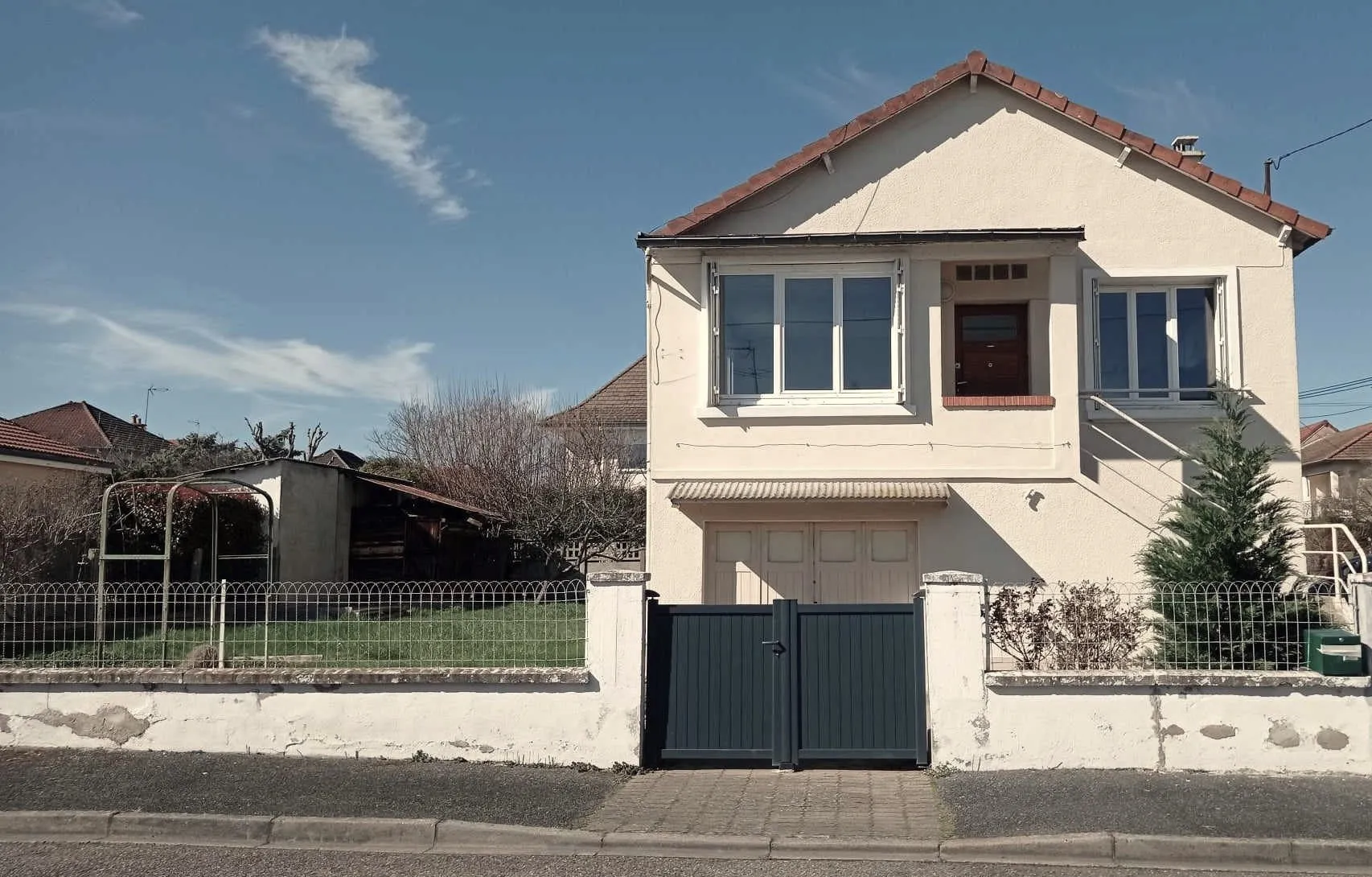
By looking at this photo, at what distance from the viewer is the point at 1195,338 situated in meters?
13.5

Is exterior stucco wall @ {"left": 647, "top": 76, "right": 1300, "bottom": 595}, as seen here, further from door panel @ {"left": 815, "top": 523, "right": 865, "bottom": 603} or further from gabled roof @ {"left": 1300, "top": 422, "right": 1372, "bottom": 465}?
gabled roof @ {"left": 1300, "top": 422, "right": 1372, "bottom": 465}

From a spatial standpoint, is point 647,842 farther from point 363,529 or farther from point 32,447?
point 363,529

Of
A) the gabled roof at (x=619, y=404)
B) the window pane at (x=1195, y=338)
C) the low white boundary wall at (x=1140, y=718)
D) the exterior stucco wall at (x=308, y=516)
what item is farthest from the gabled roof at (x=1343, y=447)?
the low white boundary wall at (x=1140, y=718)

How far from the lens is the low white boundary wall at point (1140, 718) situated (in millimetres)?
9180

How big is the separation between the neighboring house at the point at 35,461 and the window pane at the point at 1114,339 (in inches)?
599

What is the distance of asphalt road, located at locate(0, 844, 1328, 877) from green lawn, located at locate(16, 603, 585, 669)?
225cm

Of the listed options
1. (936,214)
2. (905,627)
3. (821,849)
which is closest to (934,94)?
(936,214)

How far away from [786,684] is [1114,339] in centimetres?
646

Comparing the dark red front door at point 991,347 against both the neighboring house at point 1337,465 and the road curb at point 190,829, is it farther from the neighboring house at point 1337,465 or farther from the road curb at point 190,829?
the neighboring house at point 1337,465

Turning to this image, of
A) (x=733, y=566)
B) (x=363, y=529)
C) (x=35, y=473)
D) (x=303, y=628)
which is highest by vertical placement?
(x=35, y=473)

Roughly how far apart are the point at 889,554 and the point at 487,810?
6.23 m

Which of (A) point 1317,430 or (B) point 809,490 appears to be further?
(A) point 1317,430

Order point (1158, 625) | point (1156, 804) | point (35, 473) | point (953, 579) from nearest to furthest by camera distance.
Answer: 1. point (1156, 804)
2. point (953, 579)
3. point (1158, 625)
4. point (35, 473)

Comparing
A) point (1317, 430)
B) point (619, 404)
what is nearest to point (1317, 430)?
point (1317, 430)
